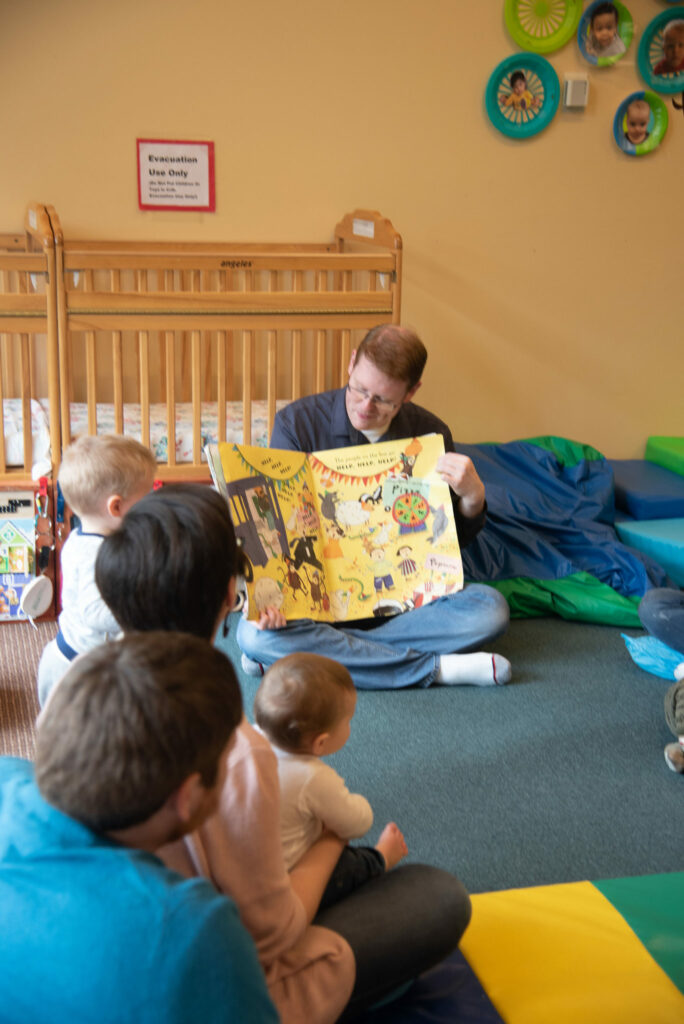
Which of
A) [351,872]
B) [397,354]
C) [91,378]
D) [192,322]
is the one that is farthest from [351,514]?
[351,872]

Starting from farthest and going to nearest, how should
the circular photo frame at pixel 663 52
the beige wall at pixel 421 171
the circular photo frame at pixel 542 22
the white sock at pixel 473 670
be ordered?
1. the circular photo frame at pixel 663 52
2. the circular photo frame at pixel 542 22
3. the beige wall at pixel 421 171
4. the white sock at pixel 473 670

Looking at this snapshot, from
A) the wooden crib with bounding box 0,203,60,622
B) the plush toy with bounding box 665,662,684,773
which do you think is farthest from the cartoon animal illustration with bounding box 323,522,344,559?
the wooden crib with bounding box 0,203,60,622

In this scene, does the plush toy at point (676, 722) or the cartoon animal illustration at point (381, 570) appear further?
the cartoon animal illustration at point (381, 570)

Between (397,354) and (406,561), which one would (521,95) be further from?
(406,561)

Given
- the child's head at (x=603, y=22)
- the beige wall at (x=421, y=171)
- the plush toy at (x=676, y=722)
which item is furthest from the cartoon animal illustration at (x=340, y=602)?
the child's head at (x=603, y=22)

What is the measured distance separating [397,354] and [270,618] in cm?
71

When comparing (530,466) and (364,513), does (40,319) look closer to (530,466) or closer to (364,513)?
(364,513)

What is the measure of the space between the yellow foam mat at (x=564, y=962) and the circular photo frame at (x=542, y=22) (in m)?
3.24

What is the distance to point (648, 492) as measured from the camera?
3.38m

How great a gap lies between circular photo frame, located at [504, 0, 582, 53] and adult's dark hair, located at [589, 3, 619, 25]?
63 mm

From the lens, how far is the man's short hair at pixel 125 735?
0.72m

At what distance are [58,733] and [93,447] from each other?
1048 mm

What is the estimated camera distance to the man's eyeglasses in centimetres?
221

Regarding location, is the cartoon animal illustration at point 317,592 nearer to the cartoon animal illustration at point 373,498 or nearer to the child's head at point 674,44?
the cartoon animal illustration at point 373,498
